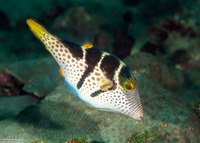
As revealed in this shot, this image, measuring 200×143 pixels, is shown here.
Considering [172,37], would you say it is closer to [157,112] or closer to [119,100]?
[157,112]

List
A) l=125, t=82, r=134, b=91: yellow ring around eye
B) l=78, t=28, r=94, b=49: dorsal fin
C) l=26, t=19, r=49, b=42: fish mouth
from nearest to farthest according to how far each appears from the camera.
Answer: l=125, t=82, r=134, b=91: yellow ring around eye
l=26, t=19, r=49, b=42: fish mouth
l=78, t=28, r=94, b=49: dorsal fin

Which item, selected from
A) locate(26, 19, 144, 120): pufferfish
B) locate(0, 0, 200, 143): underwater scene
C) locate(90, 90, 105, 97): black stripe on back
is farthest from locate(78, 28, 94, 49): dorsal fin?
locate(90, 90, 105, 97): black stripe on back

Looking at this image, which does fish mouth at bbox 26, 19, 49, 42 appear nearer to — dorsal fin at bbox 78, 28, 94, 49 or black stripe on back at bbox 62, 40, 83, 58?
black stripe on back at bbox 62, 40, 83, 58

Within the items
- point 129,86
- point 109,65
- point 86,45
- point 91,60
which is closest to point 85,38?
point 86,45

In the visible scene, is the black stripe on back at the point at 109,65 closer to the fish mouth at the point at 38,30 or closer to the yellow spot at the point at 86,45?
the yellow spot at the point at 86,45

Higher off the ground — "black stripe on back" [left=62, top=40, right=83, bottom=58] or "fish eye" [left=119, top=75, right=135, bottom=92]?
"black stripe on back" [left=62, top=40, right=83, bottom=58]

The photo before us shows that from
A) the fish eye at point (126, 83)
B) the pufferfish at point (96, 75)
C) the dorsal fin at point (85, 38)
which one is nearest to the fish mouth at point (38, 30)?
the pufferfish at point (96, 75)

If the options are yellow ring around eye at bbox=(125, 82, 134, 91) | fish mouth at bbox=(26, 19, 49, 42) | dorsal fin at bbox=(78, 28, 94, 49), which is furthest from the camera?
dorsal fin at bbox=(78, 28, 94, 49)

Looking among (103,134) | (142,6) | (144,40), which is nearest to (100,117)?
(103,134)
